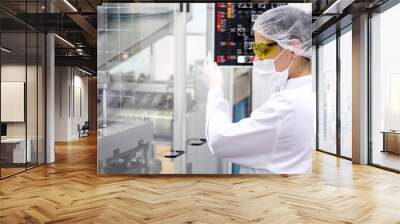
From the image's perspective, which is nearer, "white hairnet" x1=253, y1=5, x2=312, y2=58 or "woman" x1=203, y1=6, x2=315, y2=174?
"woman" x1=203, y1=6, x2=315, y2=174

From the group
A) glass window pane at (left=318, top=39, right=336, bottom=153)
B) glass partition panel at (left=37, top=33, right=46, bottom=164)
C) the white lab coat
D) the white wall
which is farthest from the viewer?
the white wall

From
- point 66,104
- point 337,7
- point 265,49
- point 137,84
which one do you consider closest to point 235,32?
point 265,49

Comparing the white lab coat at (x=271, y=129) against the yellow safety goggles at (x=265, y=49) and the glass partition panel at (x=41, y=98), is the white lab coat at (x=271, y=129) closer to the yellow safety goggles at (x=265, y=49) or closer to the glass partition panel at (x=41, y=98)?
the yellow safety goggles at (x=265, y=49)

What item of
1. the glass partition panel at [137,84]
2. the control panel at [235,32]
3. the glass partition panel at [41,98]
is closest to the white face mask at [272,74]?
the control panel at [235,32]

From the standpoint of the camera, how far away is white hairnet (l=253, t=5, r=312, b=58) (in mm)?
4047

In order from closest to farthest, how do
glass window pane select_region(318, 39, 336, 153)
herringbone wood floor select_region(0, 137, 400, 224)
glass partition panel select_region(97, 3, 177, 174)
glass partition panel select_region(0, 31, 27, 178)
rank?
herringbone wood floor select_region(0, 137, 400, 224) → glass partition panel select_region(97, 3, 177, 174) → glass partition panel select_region(0, 31, 27, 178) → glass window pane select_region(318, 39, 336, 153)

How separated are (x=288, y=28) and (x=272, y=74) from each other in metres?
0.50

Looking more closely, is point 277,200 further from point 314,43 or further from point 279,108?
point 314,43

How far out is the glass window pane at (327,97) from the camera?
9766 mm

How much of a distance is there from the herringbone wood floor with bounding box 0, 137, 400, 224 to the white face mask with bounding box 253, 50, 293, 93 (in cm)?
130

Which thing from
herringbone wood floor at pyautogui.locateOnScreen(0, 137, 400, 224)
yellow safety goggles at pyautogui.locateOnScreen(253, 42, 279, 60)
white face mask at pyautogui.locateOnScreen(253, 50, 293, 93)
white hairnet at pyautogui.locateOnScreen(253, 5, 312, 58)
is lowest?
herringbone wood floor at pyautogui.locateOnScreen(0, 137, 400, 224)

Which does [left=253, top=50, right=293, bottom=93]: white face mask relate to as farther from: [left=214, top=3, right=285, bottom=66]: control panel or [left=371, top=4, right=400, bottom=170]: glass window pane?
[left=371, top=4, right=400, bottom=170]: glass window pane

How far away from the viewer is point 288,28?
161 inches

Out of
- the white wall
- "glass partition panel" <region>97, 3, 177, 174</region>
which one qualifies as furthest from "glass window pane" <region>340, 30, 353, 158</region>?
the white wall
